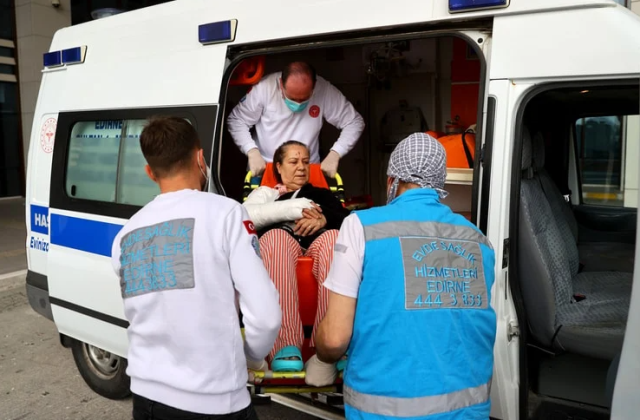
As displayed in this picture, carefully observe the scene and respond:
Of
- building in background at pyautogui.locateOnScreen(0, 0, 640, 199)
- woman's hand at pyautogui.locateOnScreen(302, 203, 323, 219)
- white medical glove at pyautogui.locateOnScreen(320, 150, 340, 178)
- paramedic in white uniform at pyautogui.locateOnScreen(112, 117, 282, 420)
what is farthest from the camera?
building in background at pyautogui.locateOnScreen(0, 0, 640, 199)

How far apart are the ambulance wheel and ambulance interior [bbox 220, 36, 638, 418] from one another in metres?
1.32

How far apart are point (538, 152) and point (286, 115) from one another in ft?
5.05

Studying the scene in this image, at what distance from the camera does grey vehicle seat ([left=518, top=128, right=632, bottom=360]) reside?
7.77 feet

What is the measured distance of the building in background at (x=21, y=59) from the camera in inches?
449

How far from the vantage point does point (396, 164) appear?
5.76 feet

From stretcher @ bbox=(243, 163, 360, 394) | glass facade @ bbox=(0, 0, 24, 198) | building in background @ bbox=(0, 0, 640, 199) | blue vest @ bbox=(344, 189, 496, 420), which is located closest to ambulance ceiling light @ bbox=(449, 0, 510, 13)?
blue vest @ bbox=(344, 189, 496, 420)

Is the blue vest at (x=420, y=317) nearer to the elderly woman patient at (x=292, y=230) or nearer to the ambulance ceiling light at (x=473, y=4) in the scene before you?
the elderly woman patient at (x=292, y=230)

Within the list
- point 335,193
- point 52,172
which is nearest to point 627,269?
point 335,193

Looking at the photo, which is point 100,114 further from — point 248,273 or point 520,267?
point 520,267

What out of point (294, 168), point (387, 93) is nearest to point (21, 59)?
point (387, 93)

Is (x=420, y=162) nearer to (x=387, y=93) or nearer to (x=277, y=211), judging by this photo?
(x=277, y=211)

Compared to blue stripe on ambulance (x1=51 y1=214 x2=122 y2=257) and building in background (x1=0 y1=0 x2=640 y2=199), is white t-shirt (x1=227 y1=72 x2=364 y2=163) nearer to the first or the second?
blue stripe on ambulance (x1=51 y1=214 x2=122 y2=257)

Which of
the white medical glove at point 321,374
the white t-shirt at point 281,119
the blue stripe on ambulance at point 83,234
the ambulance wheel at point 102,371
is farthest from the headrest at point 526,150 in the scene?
the ambulance wheel at point 102,371

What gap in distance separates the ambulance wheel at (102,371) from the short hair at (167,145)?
7.13 feet
